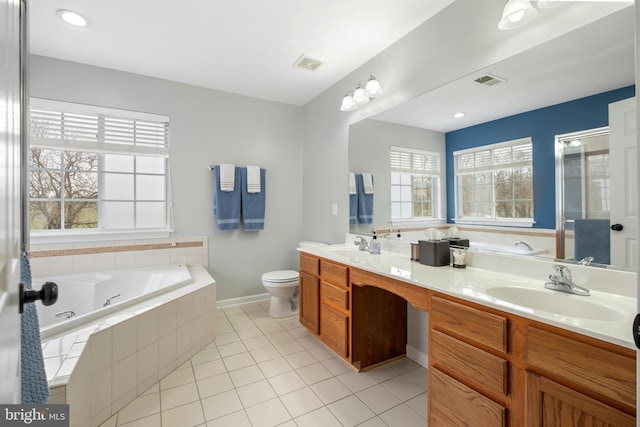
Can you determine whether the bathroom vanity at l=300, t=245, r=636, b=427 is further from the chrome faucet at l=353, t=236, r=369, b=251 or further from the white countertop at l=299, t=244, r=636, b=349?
the chrome faucet at l=353, t=236, r=369, b=251

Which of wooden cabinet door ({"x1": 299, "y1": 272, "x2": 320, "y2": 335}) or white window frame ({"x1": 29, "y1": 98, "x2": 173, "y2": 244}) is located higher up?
white window frame ({"x1": 29, "y1": 98, "x2": 173, "y2": 244})

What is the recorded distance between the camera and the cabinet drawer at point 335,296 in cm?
209

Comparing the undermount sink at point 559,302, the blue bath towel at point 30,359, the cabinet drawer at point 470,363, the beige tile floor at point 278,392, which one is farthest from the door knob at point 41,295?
the undermount sink at point 559,302

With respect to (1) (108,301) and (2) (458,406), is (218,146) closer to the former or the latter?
(1) (108,301)

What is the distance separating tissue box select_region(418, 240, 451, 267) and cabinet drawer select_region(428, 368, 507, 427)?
0.64 metres

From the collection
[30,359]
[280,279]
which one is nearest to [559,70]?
[30,359]

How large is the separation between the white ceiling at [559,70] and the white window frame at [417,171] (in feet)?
0.91

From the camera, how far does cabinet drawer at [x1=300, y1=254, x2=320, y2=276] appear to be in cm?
243

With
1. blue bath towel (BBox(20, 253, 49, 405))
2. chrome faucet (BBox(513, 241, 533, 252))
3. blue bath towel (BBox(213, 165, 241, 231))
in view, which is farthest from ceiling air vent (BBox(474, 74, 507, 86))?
blue bath towel (BBox(213, 165, 241, 231))

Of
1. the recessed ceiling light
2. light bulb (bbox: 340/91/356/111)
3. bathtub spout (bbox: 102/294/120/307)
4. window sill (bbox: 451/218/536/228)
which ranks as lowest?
bathtub spout (bbox: 102/294/120/307)

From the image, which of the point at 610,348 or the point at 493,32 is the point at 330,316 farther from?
the point at 493,32

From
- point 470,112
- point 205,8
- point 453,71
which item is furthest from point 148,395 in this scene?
point 453,71

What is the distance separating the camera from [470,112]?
184 cm

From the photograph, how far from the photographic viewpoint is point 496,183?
5.61ft
